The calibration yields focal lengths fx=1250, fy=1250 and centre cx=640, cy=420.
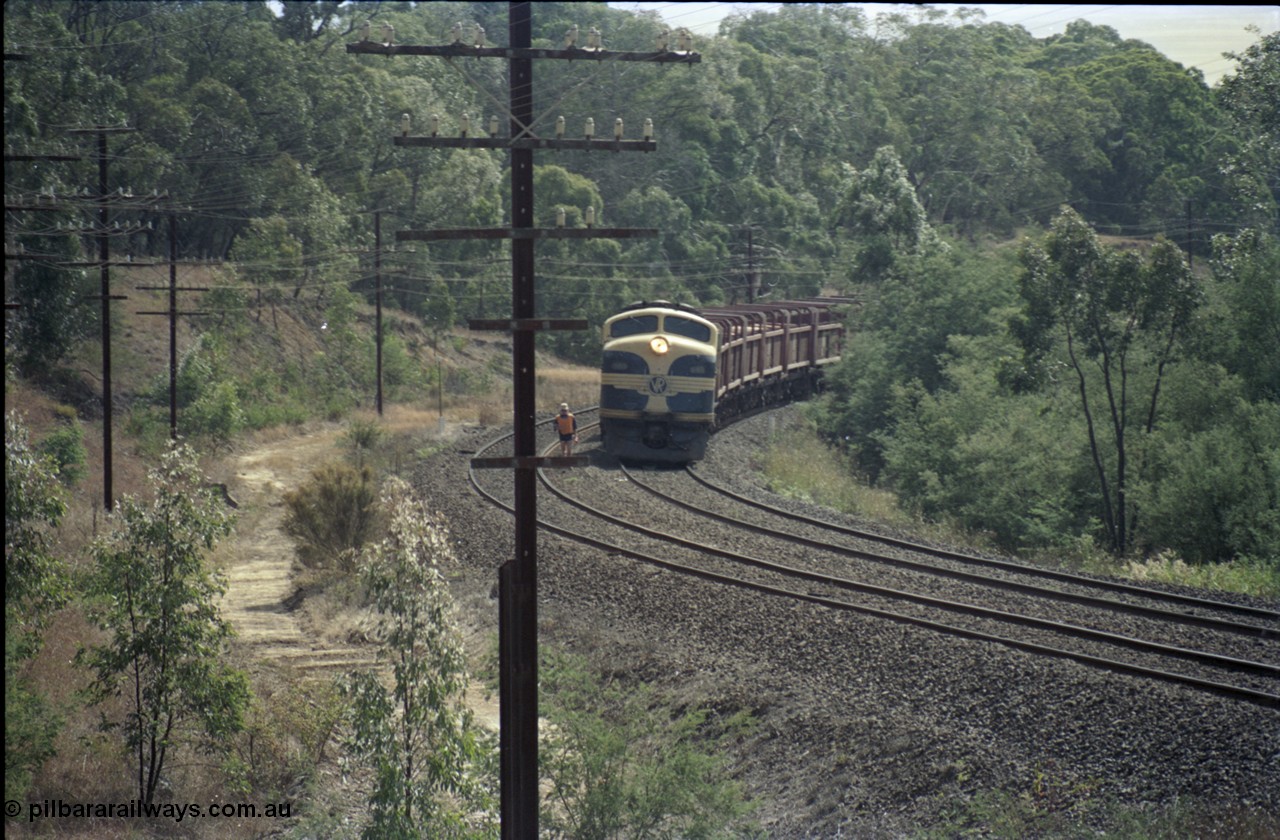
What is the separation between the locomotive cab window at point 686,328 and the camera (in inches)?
1016

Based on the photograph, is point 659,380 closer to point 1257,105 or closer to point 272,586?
point 272,586

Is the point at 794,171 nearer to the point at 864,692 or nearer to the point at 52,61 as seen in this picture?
the point at 52,61

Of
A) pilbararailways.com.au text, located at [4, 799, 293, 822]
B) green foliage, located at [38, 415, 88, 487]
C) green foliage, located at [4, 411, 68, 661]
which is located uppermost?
green foliage, located at [4, 411, 68, 661]

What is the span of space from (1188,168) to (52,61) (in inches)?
2150

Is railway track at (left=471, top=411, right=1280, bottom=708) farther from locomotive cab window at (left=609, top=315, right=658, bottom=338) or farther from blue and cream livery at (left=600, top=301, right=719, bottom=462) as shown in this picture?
locomotive cab window at (left=609, top=315, right=658, bottom=338)

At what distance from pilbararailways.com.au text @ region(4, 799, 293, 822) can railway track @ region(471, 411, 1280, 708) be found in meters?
6.65

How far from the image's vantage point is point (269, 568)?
21094 mm

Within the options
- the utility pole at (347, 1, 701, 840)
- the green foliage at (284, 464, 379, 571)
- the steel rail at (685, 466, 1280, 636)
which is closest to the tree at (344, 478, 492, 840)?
the utility pole at (347, 1, 701, 840)

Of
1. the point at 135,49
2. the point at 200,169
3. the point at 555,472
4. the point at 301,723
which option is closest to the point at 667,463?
the point at 555,472

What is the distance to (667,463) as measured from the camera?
26797 mm

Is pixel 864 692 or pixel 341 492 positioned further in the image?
pixel 341 492

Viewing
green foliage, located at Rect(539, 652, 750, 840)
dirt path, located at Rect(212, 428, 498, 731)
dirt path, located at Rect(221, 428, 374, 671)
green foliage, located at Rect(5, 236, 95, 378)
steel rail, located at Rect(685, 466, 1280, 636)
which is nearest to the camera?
green foliage, located at Rect(539, 652, 750, 840)

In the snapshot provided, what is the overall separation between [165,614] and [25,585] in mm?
1714

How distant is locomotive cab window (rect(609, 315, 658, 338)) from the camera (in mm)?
25797
